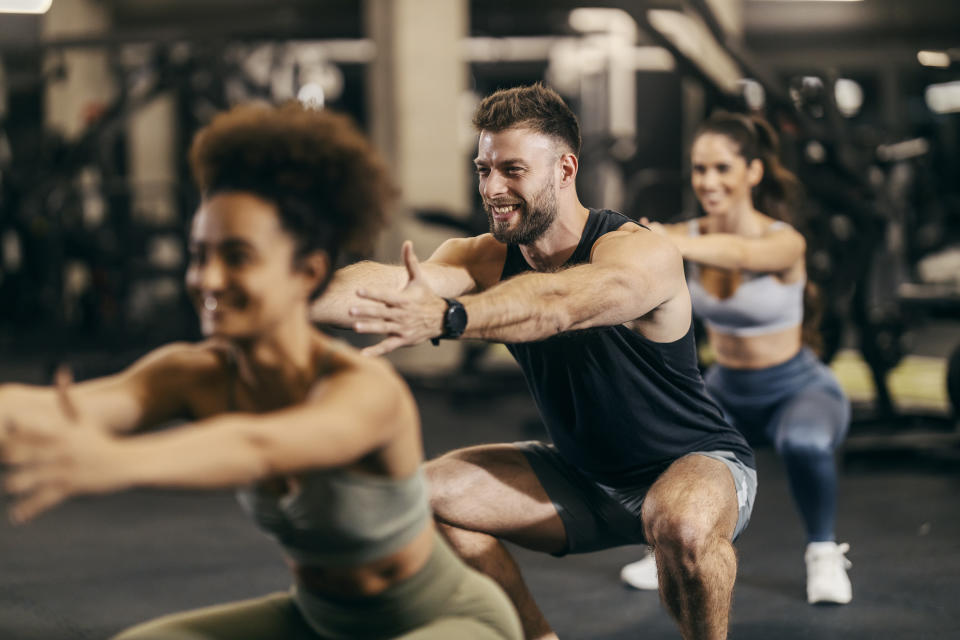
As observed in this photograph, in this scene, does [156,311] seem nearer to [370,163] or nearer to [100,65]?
[100,65]

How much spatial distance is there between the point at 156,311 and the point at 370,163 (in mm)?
6885

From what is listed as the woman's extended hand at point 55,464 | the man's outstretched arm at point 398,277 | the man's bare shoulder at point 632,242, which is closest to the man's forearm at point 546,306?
the man's bare shoulder at point 632,242

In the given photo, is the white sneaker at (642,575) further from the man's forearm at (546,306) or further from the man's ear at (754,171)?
the man's forearm at (546,306)

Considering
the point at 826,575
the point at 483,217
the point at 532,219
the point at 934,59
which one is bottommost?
the point at 826,575

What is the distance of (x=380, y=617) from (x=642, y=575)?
1.75 metres

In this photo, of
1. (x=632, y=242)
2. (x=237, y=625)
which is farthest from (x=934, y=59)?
(x=237, y=625)

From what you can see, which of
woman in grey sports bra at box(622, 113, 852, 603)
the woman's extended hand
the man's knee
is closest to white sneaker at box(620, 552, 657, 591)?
woman in grey sports bra at box(622, 113, 852, 603)

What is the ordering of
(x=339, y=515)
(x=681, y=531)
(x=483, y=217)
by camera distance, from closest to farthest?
1. (x=339, y=515)
2. (x=681, y=531)
3. (x=483, y=217)

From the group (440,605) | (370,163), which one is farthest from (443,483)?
(370,163)

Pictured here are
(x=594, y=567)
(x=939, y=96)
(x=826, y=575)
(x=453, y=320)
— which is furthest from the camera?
(x=939, y=96)

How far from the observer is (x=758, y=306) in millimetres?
2955

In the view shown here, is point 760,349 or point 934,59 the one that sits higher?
point 934,59

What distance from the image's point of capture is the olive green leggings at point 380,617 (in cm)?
130

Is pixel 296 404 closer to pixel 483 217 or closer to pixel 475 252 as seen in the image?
pixel 475 252
